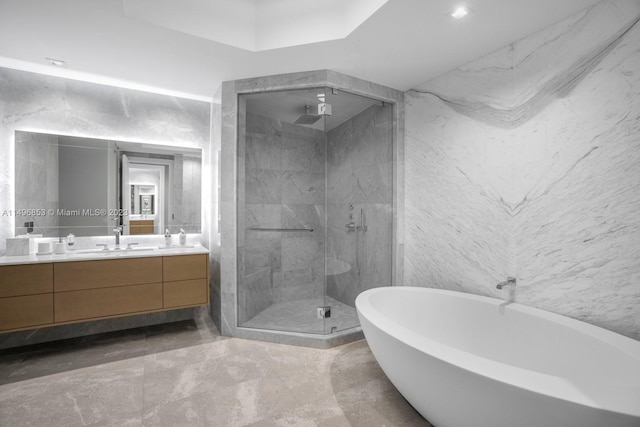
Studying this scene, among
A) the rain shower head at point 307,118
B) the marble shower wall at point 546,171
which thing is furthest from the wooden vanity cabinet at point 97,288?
the marble shower wall at point 546,171

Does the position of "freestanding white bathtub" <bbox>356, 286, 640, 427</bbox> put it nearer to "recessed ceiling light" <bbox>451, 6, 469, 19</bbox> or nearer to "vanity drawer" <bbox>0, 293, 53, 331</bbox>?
"recessed ceiling light" <bbox>451, 6, 469, 19</bbox>

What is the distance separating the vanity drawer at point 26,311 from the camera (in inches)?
83.5

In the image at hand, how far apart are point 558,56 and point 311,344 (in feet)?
8.81

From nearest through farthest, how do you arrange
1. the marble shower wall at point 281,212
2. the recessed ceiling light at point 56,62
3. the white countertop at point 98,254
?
the white countertop at point 98,254
the recessed ceiling light at point 56,62
the marble shower wall at point 281,212

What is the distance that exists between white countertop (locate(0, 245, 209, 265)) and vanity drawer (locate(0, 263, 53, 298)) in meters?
0.04

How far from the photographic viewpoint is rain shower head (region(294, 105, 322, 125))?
2.85m

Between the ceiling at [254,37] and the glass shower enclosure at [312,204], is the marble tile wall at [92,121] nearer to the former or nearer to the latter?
the ceiling at [254,37]

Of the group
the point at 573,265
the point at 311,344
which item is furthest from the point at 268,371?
the point at 573,265

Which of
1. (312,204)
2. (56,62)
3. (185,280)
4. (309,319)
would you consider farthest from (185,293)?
(56,62)

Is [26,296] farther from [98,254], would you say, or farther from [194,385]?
[194,385]

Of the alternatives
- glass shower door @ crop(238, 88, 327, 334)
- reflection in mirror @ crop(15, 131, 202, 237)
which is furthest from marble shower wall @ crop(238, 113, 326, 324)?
reflection in mirror @ crop(15, 131, 202, 237)

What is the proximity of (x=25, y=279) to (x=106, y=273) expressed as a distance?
1.57 ft

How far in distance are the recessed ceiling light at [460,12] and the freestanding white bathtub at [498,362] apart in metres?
1.83

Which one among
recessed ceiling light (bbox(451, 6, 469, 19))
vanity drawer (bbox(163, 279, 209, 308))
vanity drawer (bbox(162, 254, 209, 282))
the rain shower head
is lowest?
vanity drawer (bbox(163, 279, 209, 308))
